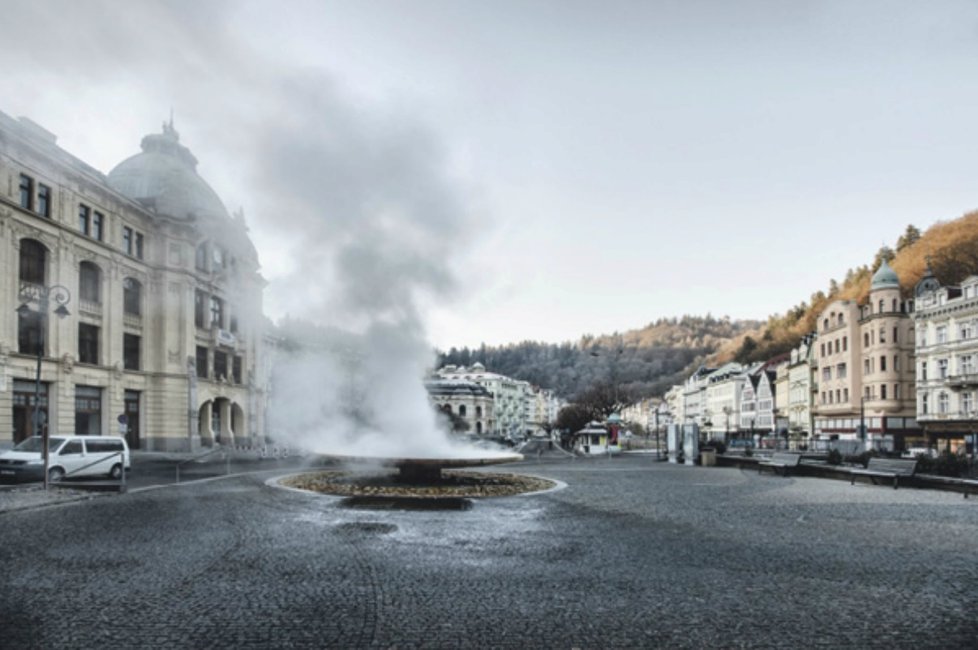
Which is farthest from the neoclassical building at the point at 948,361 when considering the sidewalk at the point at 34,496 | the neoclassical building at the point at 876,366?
the sidewalk at the point at 34,496

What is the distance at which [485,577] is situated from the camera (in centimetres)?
897

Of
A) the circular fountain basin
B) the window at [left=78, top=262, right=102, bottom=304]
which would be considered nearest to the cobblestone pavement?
the circular fountain basin

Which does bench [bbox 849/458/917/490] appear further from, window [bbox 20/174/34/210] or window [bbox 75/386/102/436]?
window [bbox 20/174/34/210]

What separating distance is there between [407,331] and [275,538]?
11.5 metres

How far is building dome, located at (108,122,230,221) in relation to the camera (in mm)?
49406

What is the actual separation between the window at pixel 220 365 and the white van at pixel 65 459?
99.2ft

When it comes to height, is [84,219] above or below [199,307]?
above

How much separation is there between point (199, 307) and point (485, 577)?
48.6 m

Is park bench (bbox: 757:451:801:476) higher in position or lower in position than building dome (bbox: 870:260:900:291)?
lower

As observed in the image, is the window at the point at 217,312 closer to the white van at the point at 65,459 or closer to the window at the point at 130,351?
the window at the point at 130,351

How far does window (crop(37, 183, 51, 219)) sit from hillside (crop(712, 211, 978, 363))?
67.9 metres

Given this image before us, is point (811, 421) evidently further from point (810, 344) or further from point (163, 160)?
point (163, 160)

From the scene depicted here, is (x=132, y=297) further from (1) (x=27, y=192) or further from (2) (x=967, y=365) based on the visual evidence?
(2) (x=967, y=365)

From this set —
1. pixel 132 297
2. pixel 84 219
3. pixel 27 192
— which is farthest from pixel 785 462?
pixel 132 297
